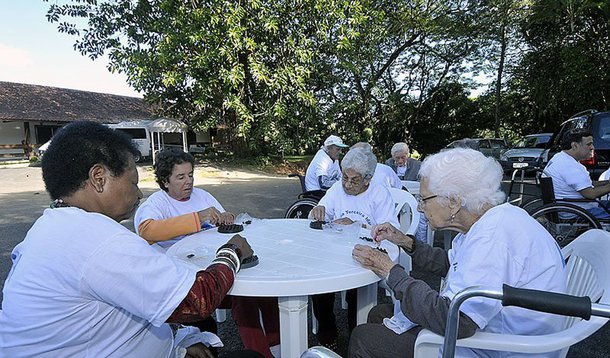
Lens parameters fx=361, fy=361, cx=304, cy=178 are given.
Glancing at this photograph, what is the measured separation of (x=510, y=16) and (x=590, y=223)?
1749 cm

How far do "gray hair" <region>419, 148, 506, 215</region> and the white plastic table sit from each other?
0.49 meters

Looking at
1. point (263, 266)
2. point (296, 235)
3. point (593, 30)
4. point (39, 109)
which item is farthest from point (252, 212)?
point (39, 109)

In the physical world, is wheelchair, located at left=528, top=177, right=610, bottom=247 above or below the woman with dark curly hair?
below

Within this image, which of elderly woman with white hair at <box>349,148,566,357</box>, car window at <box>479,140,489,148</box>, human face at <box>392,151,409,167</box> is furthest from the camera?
car window at <box>479,140,489,148</box>

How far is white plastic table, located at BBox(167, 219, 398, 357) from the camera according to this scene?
1441 mm

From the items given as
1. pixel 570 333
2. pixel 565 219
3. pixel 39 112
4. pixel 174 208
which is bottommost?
pixel 565 219

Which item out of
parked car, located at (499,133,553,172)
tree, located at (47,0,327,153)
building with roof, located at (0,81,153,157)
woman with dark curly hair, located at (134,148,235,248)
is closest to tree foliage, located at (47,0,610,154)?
tree, located at (47,0,327,153)

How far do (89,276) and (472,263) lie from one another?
46.6 inches

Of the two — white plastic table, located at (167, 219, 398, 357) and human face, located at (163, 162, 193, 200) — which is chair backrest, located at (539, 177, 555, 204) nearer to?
white plastic table, located at (167, 219, 398, 357)

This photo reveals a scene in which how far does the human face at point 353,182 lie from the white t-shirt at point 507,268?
4.34 feet

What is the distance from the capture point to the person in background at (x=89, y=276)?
3.27ft

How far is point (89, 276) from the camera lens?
0.99 metres

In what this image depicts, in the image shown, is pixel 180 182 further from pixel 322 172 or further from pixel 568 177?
pixel 568 177

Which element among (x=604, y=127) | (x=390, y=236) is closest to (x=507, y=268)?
(x=390, y=236)
